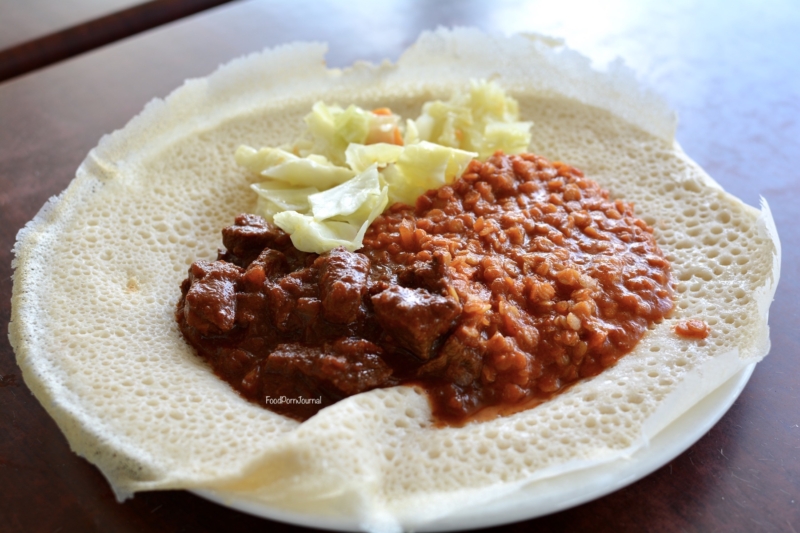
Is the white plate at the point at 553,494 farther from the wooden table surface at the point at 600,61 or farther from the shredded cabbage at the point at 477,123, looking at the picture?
the shredded cabbage at the point at 477,123

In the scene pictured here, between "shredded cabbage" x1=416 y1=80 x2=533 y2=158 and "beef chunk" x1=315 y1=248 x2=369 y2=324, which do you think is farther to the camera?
"shredded cabbage" x1=416 y1=80 x2=533 y2=158

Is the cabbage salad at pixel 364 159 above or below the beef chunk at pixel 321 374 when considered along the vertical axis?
above

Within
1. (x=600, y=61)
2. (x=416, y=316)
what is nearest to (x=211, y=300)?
(x=416, y=316)

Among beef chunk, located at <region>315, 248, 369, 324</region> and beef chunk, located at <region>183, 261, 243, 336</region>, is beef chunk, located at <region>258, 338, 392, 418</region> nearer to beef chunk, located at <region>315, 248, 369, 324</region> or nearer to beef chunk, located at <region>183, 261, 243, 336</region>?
beef chunk, located at <region>315, 248, 369, 324</region>

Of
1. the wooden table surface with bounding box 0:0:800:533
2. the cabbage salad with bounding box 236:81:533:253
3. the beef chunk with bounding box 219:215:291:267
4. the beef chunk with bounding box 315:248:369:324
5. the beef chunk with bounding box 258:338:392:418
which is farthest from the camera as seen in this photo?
the cabbage salad with bounding box 236:81:533:253

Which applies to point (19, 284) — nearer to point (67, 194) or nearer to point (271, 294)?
point (67, 194)

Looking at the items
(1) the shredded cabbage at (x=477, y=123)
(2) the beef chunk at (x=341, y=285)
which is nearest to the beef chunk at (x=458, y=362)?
(2) the beef chunk at (x=341, y=285)

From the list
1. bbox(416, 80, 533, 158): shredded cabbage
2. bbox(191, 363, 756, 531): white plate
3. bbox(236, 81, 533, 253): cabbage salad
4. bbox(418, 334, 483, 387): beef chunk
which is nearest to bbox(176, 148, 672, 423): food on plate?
bbox(418, 334, 483, 387): beef chunk
